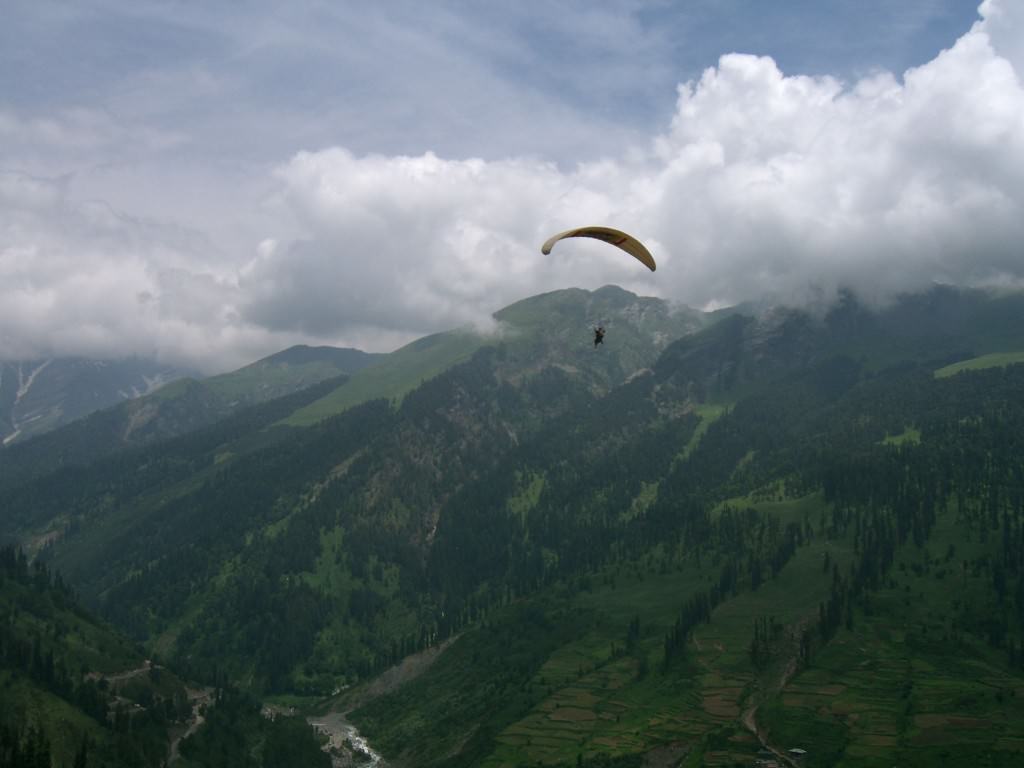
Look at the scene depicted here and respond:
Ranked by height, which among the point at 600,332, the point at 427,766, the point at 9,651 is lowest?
the point at 427,766

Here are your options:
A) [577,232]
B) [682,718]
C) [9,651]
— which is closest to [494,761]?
[682,718]

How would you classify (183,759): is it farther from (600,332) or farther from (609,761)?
(600,332)

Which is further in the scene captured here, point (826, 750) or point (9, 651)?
point (9, 651)

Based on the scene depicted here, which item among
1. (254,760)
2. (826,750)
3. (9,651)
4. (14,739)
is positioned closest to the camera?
(14,739)

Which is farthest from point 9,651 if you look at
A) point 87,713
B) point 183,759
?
point 183,759

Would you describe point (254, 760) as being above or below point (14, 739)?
below

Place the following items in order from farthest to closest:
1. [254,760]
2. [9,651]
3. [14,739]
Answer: [254,760]
[9,651]
[14,739]
